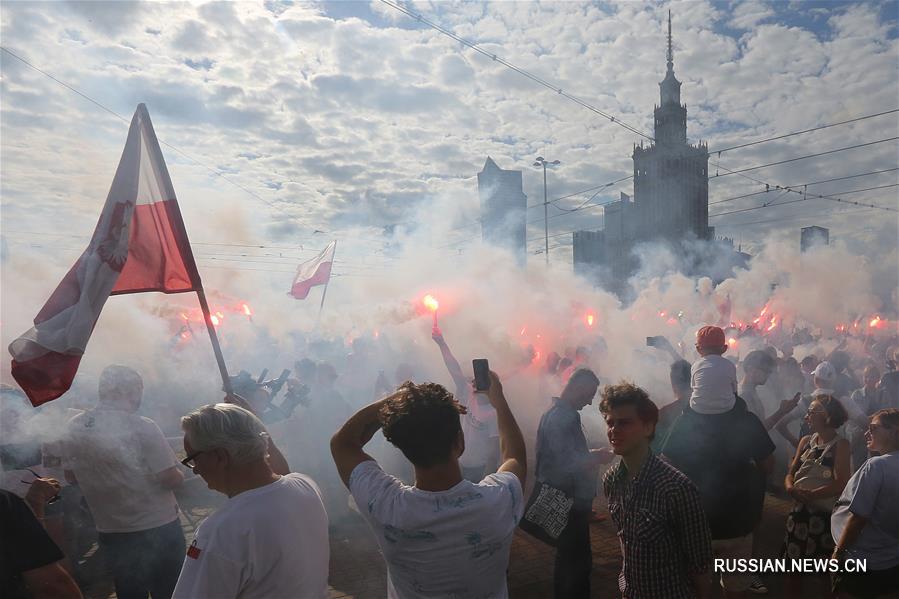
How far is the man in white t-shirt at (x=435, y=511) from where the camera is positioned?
1938mm

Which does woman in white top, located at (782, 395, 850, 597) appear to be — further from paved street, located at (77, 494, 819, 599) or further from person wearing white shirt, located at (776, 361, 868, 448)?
person wearing white shirt, located at (776, 361, 868, 448)

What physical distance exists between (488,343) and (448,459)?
1138 cm

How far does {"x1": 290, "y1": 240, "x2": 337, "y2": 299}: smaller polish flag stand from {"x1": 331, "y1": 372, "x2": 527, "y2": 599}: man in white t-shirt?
33.7 feet

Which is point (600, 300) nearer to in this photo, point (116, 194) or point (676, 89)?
point (116, 194)

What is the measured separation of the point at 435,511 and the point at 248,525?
26.4 inches

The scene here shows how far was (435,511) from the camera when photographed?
1.93 meters

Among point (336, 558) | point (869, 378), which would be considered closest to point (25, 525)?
point (336, 558)

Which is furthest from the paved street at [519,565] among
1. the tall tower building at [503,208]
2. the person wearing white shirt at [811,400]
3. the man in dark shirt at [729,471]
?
the tall tower building at [503,208]

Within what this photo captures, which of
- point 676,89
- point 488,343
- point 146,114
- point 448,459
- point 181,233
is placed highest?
point 676,89

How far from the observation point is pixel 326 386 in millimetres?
7234

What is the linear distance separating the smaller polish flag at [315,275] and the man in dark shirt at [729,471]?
928cm

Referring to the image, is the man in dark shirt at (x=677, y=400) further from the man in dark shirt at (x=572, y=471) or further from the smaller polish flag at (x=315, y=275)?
the smaller polish flag at (x=315, y=275)

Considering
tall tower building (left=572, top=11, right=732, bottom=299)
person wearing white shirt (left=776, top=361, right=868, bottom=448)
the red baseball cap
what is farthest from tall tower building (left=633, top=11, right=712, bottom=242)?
the red baseball cap

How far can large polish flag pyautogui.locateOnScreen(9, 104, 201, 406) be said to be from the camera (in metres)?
2.91
